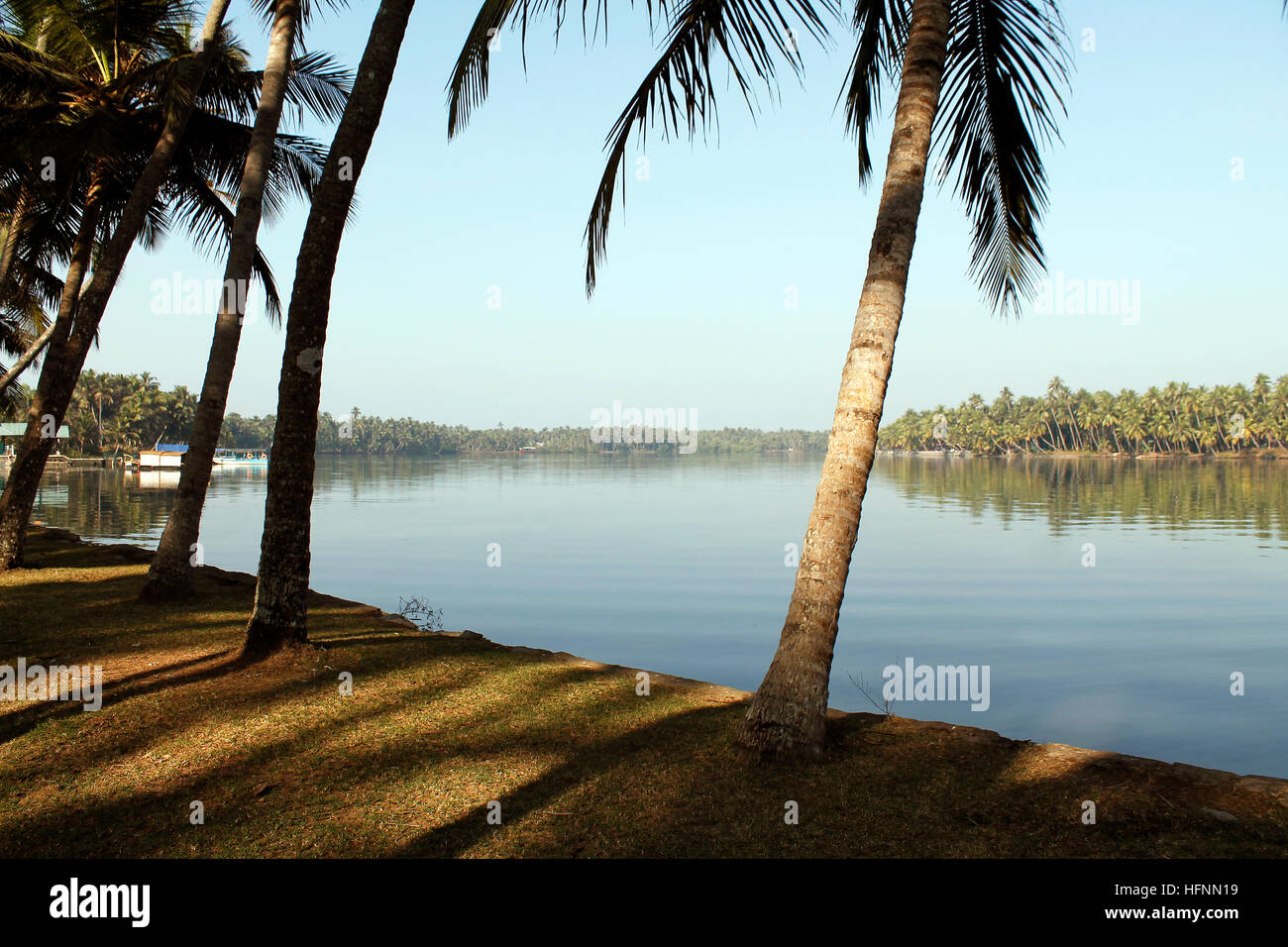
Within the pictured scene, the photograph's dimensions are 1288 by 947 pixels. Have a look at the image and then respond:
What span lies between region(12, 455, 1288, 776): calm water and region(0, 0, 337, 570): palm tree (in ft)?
22.4

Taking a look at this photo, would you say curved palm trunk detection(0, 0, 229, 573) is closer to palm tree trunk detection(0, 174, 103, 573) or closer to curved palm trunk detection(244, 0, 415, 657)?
palm tree trunk detection(0, 174, 103, 573)

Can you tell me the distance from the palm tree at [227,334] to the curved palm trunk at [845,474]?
8.04 m

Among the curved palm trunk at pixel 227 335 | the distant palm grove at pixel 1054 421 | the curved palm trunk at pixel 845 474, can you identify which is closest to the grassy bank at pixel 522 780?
the curved palm trunk at pixel 845 474

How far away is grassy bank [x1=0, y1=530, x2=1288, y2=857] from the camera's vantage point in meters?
4.40

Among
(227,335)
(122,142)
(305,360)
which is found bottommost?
(305,360)

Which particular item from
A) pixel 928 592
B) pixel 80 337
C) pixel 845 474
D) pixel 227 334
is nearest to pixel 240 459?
pixel 80 337

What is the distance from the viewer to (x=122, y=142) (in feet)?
46.5

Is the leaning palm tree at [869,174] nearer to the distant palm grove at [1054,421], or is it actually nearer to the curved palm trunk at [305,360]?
the curved palm trunk at [305,360]

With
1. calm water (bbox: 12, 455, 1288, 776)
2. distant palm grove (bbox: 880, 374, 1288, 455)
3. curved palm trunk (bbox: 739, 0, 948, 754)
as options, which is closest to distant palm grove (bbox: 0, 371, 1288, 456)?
distant palm grove (bbox: 880, 374, 1288, 455)

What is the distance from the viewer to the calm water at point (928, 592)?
11062 millimetres

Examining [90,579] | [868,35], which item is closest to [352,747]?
[868,35]

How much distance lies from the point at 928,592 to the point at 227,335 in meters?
14.6

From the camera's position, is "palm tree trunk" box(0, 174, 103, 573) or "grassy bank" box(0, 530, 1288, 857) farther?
"palm tree trunk" box(0, 174, 103, 573)

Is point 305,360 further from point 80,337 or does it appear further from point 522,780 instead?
point 80,337
